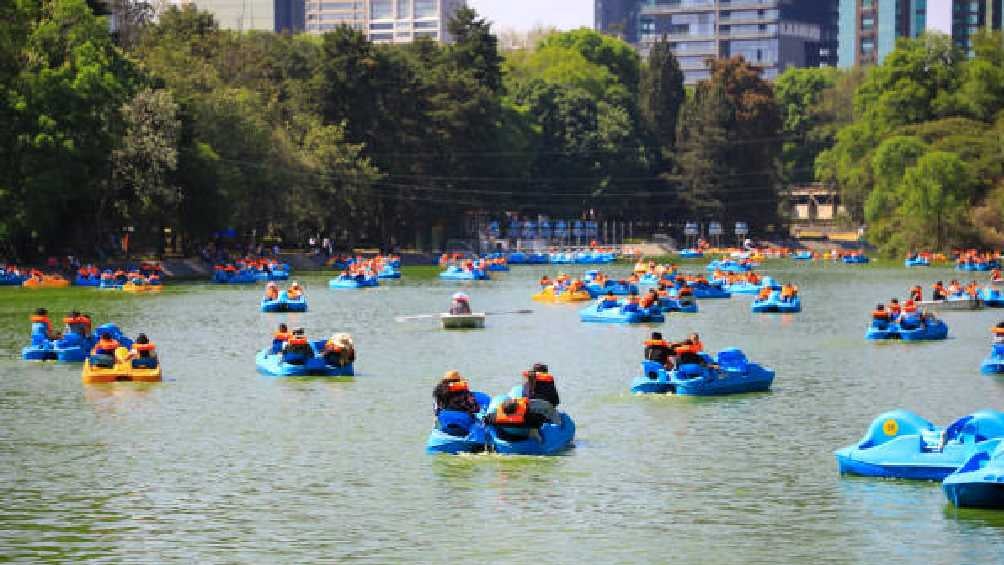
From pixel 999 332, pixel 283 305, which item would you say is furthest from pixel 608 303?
pixel 999 332

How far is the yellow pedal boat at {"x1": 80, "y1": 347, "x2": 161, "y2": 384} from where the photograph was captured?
50.9 m

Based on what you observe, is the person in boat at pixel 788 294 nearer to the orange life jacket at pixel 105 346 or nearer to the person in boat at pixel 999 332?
the person in boat at pixel 999 332

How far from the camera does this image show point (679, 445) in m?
39.3

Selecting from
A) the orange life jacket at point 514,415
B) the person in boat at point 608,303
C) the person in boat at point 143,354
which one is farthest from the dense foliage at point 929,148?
the orange life jacket at point 514,415

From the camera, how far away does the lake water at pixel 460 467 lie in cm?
2908

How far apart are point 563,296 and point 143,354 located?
156ft

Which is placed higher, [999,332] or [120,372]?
[999,332]

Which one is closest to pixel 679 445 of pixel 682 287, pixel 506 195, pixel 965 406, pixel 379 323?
pixel 965 406

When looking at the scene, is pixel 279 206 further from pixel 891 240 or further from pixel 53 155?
pixel 891 240

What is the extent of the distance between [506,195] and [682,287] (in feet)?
332

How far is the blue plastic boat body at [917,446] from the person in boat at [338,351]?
2146 cm

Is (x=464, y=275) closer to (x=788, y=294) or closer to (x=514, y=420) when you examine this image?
(x=788, y=294)

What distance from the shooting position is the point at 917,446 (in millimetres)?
32688

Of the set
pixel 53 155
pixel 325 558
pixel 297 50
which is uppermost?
pixel 297 50
